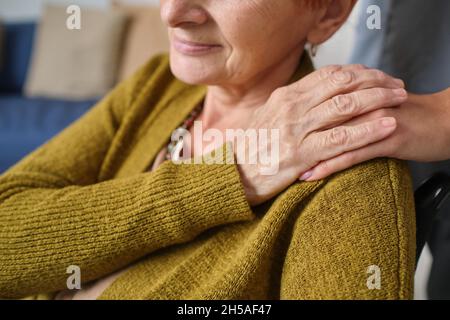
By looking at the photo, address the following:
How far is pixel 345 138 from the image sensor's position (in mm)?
639

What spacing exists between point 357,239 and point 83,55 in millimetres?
2548

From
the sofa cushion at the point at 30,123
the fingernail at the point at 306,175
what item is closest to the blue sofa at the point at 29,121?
the sofa cushion at the point at 30,123

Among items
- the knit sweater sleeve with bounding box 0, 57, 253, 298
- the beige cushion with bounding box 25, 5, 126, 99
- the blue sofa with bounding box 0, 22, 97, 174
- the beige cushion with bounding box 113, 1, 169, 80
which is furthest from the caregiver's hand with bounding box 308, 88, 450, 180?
the beige cushion with bounding box 25, 5, 126, 99

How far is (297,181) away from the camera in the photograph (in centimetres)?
70

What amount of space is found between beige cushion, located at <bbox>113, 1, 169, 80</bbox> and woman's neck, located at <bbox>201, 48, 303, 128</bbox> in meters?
1.79

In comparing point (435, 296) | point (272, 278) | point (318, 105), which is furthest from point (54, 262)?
point (435, 296)

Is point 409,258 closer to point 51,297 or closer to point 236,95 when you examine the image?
point 236,95

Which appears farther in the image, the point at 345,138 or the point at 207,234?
the point at 207,234

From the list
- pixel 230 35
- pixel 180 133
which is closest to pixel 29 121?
pixel 180 133

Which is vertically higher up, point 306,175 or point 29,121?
point 306,175

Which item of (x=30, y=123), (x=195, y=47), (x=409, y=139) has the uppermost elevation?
(x=195, y=47)

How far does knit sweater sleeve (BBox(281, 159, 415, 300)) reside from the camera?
0.59 meters

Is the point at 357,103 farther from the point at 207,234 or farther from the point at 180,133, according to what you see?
the point at 180,133

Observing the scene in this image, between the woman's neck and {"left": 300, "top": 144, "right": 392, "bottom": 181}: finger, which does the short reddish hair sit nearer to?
the woman's neck
